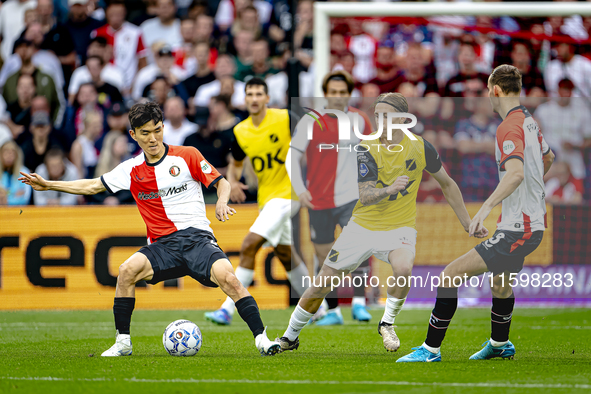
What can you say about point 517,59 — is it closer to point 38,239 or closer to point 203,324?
point 203,324

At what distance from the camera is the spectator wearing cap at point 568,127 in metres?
9.57

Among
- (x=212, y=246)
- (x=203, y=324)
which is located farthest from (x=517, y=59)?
(x=212, y=246)

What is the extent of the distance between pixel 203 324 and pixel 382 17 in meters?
4.55

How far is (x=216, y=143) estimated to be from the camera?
10812 millimetres

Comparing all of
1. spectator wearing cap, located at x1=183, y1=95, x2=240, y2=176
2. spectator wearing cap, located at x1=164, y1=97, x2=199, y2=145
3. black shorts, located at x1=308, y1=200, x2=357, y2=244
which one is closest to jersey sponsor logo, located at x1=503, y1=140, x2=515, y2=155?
black shorts, located at x1=308, y1=200, x2=357, y2=244

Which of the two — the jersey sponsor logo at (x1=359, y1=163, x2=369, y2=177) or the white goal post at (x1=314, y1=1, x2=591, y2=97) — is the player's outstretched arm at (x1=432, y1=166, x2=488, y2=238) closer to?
the jersey sponsor logo at (x1=359, y1=163, x2=369, y2=177)

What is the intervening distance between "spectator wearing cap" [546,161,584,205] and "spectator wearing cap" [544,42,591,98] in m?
1.39

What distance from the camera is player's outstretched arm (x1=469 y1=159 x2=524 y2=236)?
509cm

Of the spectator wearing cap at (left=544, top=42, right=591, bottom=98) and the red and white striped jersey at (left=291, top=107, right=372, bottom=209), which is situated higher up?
the spectator wearing cap at (left=544, top=42, right=591, bottom=98)

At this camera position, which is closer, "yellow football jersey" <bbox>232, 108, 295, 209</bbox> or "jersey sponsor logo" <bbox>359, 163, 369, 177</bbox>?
"jersey sponsor logo" <bbox>359, 163, 369, 177</bbox>

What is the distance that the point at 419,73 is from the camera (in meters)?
11.2

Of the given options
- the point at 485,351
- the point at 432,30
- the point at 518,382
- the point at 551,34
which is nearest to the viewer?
the point at 518,382

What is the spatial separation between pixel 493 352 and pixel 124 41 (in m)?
9.35

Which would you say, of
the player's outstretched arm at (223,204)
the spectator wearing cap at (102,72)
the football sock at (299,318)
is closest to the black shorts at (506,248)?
the football sock at (299,318)
